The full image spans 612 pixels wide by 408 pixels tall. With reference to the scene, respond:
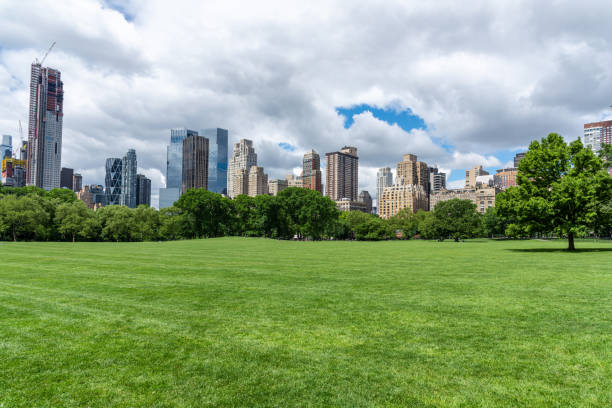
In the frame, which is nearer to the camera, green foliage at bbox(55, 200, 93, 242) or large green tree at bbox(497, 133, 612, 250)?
large green tree at bbox(497, 133, 612, 250)

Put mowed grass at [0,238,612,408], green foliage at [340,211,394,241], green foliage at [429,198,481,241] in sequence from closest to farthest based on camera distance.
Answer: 1. mowed grass at [0,238,612,408]
2. green foliage at [429,198,481,241]
3. green foliage at [340,211,394,241]

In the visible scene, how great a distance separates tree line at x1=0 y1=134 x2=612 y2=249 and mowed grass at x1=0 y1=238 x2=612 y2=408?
25.8 m

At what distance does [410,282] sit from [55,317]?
12535mm

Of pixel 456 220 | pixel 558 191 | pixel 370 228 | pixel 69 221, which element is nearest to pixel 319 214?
pixel 370 228

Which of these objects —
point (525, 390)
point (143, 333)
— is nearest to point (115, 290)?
point (143, 333)

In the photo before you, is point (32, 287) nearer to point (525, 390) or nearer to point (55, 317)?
point (55, 317)

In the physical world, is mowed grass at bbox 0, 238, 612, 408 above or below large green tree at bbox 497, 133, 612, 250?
below

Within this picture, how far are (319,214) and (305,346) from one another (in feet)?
302

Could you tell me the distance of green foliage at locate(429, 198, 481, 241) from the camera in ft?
300

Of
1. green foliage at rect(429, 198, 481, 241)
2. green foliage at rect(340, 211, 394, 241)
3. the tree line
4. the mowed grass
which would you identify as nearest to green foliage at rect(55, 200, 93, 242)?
the tree line

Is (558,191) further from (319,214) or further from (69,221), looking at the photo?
(69,221)

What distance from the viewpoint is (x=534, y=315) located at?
938 cm

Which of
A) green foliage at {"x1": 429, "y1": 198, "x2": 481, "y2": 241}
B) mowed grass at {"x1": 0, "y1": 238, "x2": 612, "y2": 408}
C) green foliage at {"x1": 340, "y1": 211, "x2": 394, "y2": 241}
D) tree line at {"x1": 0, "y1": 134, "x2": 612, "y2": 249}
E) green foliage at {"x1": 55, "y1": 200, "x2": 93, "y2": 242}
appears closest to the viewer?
mowed grass at {"x1": 0, "y1": 238, "x2": 612, "y2": 408}

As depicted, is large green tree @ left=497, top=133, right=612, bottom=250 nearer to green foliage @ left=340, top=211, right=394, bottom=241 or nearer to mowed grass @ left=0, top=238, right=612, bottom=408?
mowed grass @ left=0, top=238, right=612, bottom=408
